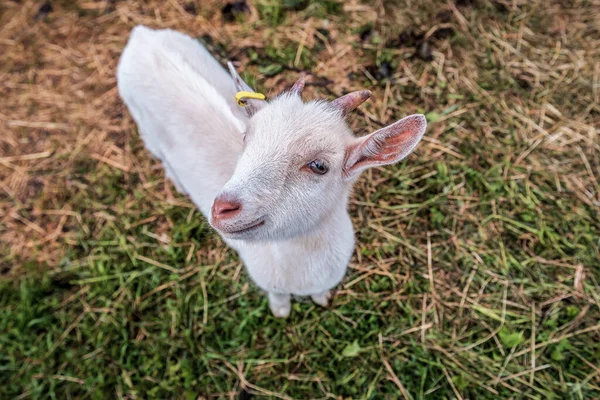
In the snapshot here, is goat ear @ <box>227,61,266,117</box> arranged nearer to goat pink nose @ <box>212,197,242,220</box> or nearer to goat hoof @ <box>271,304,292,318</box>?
goat pink nose @ <box>212,197,242,220</box>

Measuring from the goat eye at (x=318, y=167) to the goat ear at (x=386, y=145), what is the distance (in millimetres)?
135

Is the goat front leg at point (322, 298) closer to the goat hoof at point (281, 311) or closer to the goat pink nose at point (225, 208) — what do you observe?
the goat hoof at point (281, 311)

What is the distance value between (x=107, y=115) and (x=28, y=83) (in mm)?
1096

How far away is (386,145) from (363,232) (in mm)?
1770

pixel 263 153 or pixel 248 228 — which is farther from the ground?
pixel 263 153

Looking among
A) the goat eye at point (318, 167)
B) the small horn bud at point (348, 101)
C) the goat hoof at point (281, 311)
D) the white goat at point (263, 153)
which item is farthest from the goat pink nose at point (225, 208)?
the goat hoof at point (281, 311)

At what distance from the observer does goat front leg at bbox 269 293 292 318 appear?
320 cm

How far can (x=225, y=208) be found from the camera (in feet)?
5.80

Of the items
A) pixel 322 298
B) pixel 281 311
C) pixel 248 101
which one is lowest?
pixel 281 311

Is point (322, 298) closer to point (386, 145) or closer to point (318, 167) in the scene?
point (318, 167)

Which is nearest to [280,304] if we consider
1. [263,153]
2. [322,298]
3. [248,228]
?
[322,298]

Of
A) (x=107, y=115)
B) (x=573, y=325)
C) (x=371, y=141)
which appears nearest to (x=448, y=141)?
(x=573, y=325)

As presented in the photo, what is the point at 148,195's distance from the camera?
4.01m

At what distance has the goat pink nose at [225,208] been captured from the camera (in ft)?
5.82
